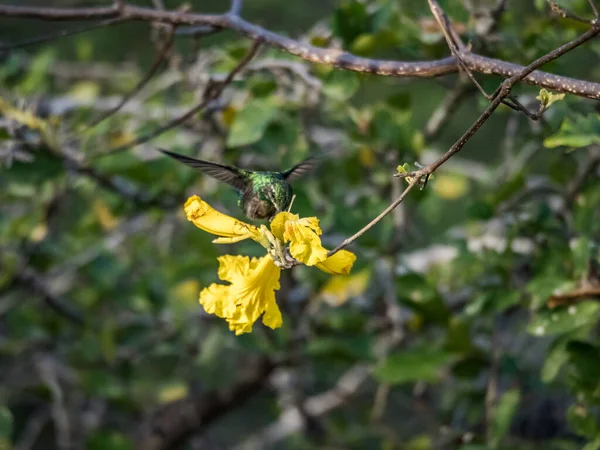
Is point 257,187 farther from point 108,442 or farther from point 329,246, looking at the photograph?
point 108,442

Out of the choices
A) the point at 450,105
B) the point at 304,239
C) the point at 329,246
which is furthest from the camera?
the point at 329,246

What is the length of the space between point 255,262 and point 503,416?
2.65ft

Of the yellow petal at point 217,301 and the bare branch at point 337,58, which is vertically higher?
the bare branch at point 337,58

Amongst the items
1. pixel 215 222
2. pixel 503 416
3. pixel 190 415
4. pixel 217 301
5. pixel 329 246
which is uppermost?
pixel 215 222

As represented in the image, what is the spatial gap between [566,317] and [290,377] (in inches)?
45.3

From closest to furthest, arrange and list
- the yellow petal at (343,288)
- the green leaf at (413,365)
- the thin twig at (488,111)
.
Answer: the thin twig at (488,111), the green leaf at (413,365), the yellow petal at (343,288)

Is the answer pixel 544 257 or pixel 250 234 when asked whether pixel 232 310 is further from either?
pixel 544 257

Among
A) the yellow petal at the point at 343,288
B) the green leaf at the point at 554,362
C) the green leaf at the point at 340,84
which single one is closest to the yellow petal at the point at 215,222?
the green leaf at the point at 340,84

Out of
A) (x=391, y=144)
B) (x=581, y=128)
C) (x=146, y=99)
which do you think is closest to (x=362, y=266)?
(x=391, y=144)

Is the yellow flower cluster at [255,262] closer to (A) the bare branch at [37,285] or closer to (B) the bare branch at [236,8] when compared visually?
(B) the bare branch at [236,8]

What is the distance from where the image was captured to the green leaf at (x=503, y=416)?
1.64 m

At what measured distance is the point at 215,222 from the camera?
42.0 inches

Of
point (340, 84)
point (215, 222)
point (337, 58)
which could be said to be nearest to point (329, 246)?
point (340, 84)

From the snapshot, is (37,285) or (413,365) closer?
(413,365)
